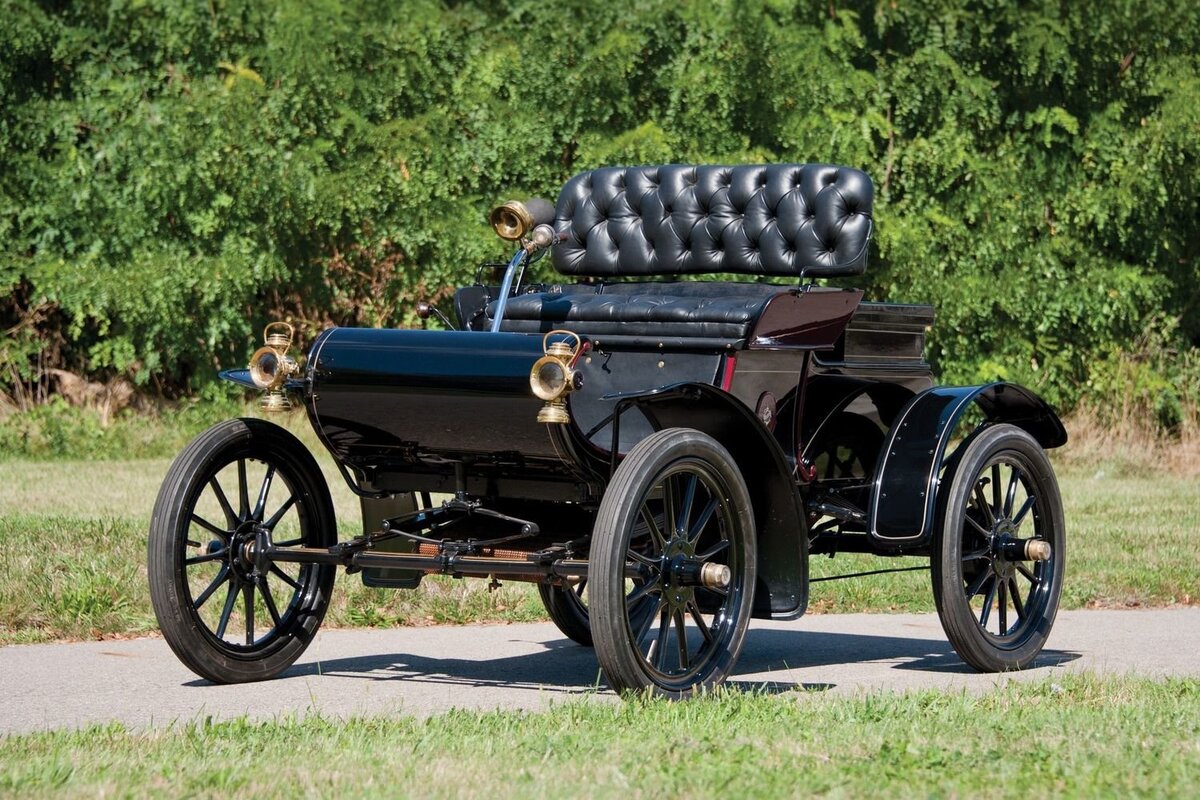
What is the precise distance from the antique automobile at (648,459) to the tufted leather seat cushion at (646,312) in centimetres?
1

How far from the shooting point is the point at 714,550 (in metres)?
5.64

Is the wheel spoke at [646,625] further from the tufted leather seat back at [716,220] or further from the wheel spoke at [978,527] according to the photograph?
the tufted leather seat back at [716,220]

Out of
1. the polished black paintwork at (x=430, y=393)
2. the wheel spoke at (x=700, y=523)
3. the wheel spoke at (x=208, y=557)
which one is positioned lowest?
the wheel spoke at (x=208, y=557)

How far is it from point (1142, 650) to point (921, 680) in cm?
130

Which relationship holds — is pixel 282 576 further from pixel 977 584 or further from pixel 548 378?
pixel 977 584

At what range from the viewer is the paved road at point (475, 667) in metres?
5.60

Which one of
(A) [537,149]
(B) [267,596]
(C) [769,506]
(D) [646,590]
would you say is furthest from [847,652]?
(A) [537,149]

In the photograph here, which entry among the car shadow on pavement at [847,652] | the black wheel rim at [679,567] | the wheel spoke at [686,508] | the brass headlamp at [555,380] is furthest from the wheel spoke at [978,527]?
the brass headlamp at [555,380]

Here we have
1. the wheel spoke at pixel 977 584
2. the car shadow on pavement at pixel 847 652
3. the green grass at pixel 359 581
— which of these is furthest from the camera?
the green grass at pixel 359 581

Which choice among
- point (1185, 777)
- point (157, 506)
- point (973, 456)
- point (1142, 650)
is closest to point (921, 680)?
point (973, 456)

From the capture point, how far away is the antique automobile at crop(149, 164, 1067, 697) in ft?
17.9

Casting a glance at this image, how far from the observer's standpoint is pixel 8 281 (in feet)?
55.6

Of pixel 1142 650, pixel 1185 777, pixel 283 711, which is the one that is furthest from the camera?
pixel 1142 650

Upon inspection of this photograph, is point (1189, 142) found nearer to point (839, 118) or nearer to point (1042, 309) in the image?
point (1042, 309)
